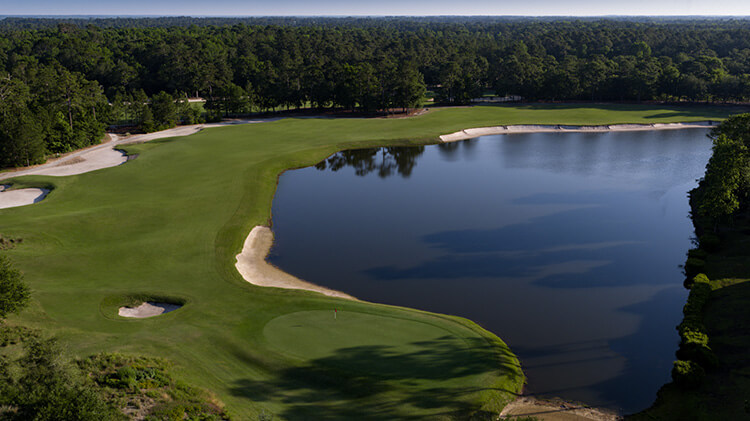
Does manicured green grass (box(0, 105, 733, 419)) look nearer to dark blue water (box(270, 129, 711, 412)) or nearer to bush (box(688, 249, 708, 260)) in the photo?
dark blue water (box(270, 129, 711, 412))

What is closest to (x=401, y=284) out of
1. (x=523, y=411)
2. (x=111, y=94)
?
(x=523, y=411)

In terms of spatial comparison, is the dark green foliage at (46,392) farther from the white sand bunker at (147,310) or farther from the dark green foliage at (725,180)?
the dark green foliage at (725,180)

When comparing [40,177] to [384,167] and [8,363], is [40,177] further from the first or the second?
[8,363]

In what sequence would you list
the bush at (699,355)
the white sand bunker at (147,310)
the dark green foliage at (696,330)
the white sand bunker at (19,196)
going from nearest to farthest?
the bush at (699,355), the dark green foliage at (696,330), the white sand bunker at (147,310), the white sand bunker at (19,196)

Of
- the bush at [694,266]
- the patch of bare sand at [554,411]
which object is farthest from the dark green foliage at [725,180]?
the patch of bare sand at [554,411]

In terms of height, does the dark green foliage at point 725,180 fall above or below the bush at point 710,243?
above

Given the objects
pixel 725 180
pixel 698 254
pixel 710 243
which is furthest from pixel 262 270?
pixel 725 180
